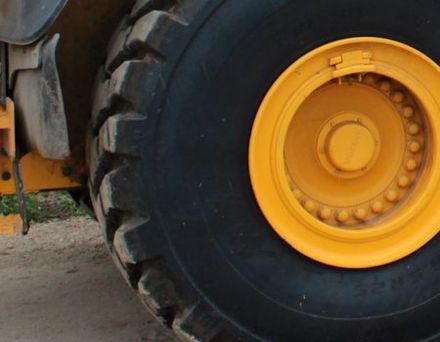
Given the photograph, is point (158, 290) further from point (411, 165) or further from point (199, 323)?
point (411, 165)

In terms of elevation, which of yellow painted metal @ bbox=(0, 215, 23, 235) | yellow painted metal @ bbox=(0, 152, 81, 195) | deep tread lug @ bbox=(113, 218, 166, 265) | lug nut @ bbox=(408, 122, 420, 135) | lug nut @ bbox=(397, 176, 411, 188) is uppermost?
lug nut @ bbox=(408, 122, 420, 135)

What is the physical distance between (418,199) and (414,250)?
165 millimetres

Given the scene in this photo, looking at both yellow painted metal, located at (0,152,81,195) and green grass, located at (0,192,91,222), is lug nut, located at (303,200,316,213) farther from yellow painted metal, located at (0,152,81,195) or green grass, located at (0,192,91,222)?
green grass, located at (0,192,91,222)

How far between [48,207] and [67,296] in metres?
2.57

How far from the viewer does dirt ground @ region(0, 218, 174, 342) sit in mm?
3732

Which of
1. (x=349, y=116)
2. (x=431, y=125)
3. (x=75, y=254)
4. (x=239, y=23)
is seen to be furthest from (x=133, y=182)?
(x=75, y=254)

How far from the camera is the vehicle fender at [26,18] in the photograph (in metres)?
2.87

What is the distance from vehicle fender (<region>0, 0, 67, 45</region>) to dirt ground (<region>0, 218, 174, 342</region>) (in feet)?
4.11

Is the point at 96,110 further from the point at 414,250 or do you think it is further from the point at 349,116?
the point at 414,250

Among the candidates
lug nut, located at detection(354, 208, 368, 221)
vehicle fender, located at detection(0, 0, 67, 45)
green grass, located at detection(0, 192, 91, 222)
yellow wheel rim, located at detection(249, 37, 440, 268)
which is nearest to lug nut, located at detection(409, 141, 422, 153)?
yellow wheel rim, located at detection(249, 37, 440, 268)

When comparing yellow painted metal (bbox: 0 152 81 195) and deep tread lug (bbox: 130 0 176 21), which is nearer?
deep tread lug (bbox: 130 0 176 21)

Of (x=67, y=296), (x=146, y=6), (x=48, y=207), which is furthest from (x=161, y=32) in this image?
(x=48, y=207)

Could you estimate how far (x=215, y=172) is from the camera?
Answer: 9.22 feet

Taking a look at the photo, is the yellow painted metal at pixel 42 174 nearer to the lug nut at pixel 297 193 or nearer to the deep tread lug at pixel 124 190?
the deep tread lug at pixel 124 190
